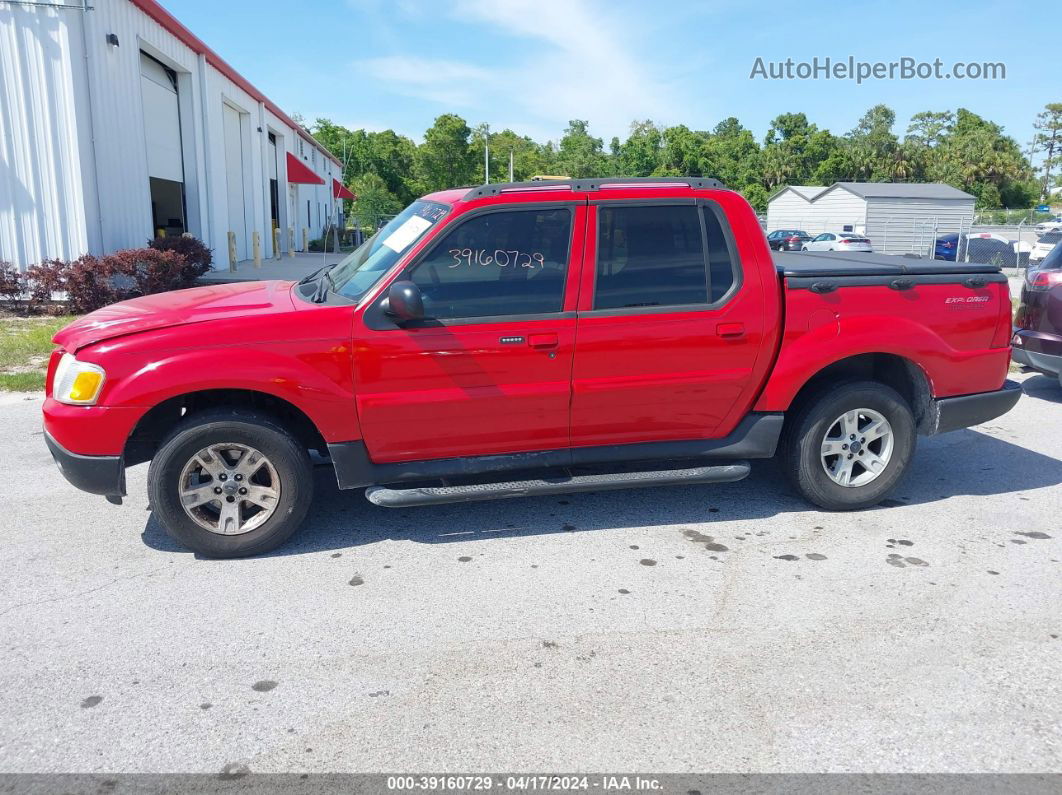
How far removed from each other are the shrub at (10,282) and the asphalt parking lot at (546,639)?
9.67 m

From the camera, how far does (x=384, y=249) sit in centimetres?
468

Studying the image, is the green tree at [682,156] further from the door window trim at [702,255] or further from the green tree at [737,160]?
the door window trim at [702,255]

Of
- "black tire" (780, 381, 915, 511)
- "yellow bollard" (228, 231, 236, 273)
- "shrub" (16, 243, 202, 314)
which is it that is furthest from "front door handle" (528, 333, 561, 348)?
"yellow bollard" (228, 231, 236, 273)

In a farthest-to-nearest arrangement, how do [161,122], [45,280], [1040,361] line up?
[161,122] → [45,280] → [1040,361]

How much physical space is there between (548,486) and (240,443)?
163 cm

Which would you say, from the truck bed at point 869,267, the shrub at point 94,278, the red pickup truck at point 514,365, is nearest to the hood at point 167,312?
the red pickup truck at point 514,365

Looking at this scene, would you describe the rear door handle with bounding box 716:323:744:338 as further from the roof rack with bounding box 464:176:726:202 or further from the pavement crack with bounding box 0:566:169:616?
the pavement crack with bounding box 0:566:169:616

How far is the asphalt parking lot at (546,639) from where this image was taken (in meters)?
2.88

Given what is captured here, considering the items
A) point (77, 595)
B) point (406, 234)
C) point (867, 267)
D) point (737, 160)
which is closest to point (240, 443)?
point (77, 595)

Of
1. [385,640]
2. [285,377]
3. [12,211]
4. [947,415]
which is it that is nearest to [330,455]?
[285,377]

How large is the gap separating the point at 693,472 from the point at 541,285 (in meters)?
1.38

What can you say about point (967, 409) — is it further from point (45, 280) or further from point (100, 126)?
point (100, 126)

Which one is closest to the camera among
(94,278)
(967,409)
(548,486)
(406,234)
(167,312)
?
(167,312)

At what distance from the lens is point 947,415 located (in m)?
5.16
